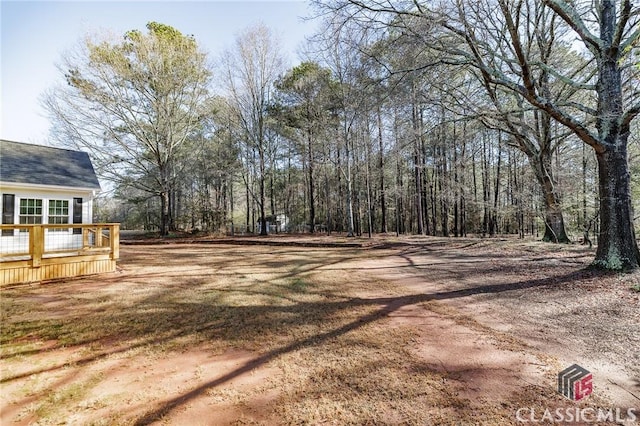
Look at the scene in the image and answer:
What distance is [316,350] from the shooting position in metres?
2.94

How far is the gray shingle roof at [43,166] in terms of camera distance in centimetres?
905

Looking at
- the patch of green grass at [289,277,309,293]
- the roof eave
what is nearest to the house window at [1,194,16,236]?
the roof eave

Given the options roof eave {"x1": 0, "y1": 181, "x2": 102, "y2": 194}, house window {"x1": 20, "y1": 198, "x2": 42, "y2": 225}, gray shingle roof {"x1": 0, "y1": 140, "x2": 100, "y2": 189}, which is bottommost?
house window {"x1": 20, "y1": 198, "x2": 42, "y2": 225}

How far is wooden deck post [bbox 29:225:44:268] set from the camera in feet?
19.0

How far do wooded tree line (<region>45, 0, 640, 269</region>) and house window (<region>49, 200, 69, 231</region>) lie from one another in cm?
776

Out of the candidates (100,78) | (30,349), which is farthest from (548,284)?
(100,78)

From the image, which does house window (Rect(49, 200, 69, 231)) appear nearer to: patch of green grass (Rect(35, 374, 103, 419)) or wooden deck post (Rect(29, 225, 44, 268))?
wooden deck post (Rect(29, 225, 44, 268))

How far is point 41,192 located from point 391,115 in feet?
Result: 43.8

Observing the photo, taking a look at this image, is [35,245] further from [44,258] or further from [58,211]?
[58,211]

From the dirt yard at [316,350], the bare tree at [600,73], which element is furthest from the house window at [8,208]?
the bare tree at [600,73]

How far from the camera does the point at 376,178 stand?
21766 millimetres

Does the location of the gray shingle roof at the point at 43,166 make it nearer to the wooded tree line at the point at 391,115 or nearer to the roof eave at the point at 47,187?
the roof eave at the point at 47,187

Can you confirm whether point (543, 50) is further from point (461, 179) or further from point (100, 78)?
point (100, 78)

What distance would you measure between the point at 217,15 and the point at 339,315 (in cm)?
1090
